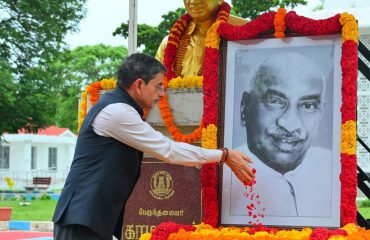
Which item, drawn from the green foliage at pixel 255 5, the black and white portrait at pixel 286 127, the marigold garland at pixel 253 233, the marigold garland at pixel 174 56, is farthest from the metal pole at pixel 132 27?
the green foliage at pixel 255 5

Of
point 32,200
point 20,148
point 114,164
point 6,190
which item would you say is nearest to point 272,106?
point 114,164

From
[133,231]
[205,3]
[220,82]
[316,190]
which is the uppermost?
[205,3]

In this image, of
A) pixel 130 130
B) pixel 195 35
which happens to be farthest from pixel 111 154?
pixel 195 35

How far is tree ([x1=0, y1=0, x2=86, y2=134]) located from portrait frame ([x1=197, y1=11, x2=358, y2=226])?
14.7 metres

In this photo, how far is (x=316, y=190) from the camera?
3.52 meters

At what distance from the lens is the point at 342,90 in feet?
11.6

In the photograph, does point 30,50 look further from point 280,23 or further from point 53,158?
point 280,23

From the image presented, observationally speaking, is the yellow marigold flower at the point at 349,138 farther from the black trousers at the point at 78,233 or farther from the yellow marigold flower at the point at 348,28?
A: the black trousers at the point at 78,233

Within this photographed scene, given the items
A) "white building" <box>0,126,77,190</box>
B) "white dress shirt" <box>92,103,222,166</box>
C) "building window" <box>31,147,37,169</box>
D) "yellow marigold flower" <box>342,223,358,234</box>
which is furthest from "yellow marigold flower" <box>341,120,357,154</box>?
"building window" <box>31,147,37,169</box>

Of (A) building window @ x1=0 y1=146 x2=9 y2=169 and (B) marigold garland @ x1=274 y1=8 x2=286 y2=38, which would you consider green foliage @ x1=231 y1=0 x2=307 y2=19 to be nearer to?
(B) marigold garland @ x1=274 y1=8 x2=286 y2=38

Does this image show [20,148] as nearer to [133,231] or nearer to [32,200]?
[32,200]

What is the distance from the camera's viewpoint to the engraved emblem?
4492mm

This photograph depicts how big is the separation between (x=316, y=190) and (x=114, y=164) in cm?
133

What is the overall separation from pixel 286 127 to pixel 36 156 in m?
27.4
